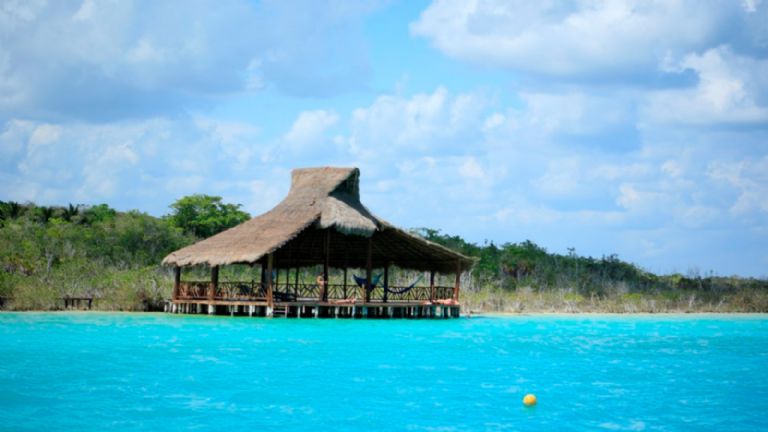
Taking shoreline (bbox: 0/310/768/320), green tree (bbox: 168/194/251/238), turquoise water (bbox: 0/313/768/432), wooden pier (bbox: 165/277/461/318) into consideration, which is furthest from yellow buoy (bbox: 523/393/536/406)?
green tree (bbox: 168/194/251/238)

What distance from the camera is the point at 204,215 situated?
4797 cm

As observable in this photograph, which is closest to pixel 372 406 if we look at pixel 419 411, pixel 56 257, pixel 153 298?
pixel 419 411

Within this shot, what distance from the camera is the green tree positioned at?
155ft

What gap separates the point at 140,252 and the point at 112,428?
27503 mm

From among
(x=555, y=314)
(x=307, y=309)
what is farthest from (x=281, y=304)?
(x=555, y=314)

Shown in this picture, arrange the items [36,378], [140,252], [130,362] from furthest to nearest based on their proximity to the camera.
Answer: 1. [140,252]
2. [130,362]
3. [36,378]

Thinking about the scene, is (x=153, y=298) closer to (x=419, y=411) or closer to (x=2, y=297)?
(x=2, y=297)

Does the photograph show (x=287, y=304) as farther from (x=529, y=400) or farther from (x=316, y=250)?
(x=529, y=400)

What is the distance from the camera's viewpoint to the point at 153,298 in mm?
30156

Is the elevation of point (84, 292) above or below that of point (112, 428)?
above

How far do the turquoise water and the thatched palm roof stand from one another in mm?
2321

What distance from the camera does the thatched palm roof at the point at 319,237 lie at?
2697cm

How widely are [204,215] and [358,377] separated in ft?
109

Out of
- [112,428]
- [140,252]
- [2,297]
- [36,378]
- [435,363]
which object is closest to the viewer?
[112,428]
